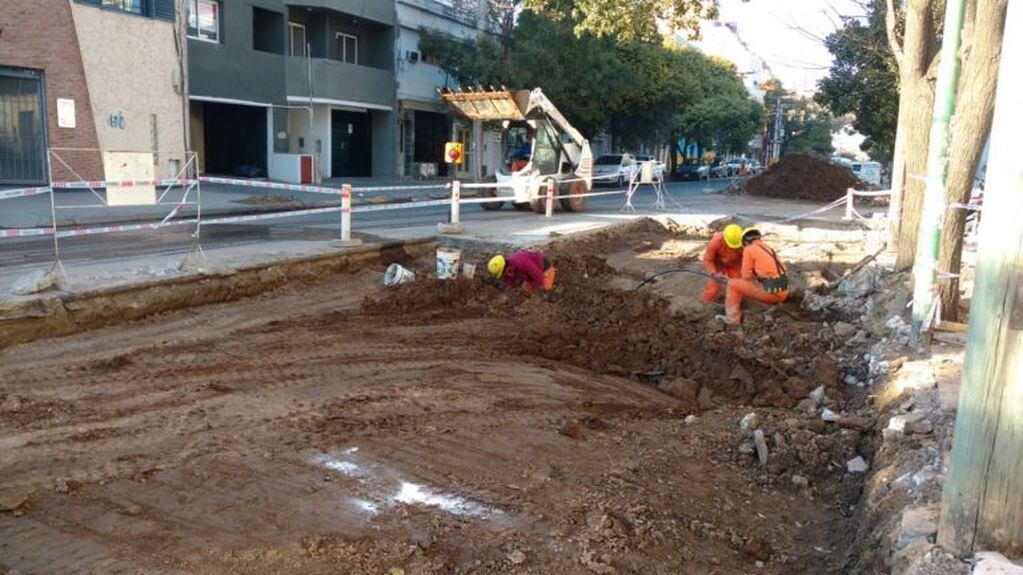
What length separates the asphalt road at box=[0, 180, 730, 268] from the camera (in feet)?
37.0

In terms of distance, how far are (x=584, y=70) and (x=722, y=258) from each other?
81.2 ft

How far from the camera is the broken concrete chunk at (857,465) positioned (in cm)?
541

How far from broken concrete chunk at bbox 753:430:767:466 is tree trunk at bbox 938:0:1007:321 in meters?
3.27

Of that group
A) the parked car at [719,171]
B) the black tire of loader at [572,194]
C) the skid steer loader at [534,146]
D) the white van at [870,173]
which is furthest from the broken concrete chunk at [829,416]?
the parked car at [719,171]

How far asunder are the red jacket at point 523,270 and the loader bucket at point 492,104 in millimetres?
9401

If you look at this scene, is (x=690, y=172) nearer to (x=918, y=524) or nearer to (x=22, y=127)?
(x=22, y=127)

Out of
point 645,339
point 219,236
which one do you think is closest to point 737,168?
point 219,236

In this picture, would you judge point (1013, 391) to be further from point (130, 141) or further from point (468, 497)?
point (130, 141)

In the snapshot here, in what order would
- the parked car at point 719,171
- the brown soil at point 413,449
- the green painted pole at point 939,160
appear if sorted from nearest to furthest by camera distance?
the brown soil at point 413,449 → the green painted pole at point 939,160 → the parked car at point 719,171

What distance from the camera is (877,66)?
2866cm

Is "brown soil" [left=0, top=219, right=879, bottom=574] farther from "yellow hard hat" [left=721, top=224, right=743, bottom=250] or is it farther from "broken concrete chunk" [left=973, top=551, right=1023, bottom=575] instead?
"yellow hard hat" [left=721, top=224, right=743, bottom=250]

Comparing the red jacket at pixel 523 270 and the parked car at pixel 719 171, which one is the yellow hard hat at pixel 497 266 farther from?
the parked car at pixel 719 171

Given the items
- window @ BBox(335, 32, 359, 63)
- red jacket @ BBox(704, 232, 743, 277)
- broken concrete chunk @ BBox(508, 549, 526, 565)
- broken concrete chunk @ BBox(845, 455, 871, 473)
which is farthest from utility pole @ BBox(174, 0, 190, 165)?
broken concrete chunk @ BBox(508, 549, 526, 565)

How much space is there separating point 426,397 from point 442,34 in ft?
99.5
